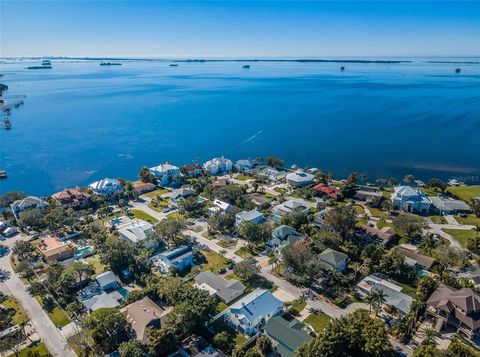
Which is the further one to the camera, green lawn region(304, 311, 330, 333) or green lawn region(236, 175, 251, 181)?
green lawn region(236, 175, 251, 181)

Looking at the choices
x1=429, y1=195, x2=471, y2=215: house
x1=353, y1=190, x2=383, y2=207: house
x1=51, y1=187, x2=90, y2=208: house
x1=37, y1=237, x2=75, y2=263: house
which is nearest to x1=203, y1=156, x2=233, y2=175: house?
x1=51, y1=187, x2=90, y2=208: house

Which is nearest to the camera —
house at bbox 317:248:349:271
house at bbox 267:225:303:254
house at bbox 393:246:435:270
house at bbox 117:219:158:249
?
house at bbox 317:248:349:271

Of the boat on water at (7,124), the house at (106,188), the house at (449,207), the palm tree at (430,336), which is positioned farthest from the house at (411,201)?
the boat on water at (7,124)

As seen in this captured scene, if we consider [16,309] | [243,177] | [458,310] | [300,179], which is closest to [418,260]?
[458,310]

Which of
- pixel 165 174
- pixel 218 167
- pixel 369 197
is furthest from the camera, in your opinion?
pixel 218 167

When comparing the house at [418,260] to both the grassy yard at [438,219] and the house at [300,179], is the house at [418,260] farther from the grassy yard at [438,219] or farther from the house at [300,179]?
the house at [300,179]

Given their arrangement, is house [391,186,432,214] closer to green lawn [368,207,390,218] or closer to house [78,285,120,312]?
green lawn [368,207,390,218]

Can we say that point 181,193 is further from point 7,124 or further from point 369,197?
point 7,124

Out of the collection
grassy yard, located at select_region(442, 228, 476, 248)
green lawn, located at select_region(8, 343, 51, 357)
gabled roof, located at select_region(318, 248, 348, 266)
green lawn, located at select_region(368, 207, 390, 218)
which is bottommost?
green lawn, located at select_region(8, 343, 51, 357)
